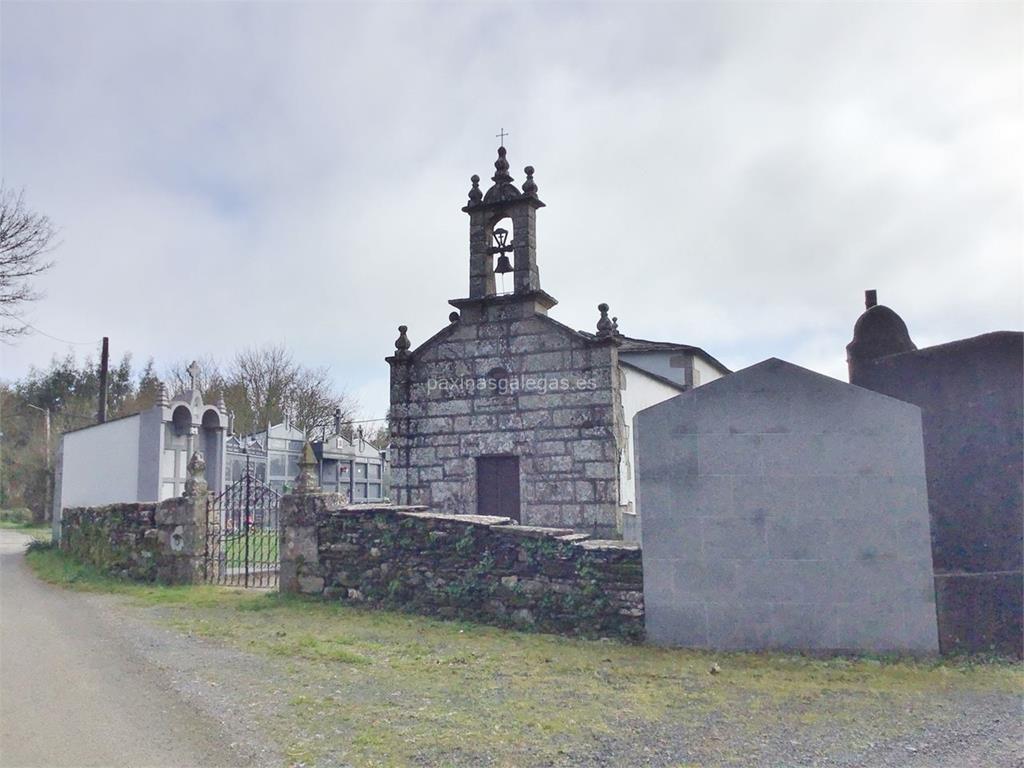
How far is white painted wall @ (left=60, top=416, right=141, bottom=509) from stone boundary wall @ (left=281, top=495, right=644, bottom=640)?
998cm

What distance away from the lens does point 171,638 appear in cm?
809

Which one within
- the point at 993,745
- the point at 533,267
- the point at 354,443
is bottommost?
the point at 993,745

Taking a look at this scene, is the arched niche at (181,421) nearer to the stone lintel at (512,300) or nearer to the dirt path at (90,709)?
the stone lintel at (512,300)

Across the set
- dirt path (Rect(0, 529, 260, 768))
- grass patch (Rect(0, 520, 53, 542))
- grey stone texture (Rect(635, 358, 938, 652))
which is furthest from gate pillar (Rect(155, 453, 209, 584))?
grass patch (Rect(0, 520, 53, 542))

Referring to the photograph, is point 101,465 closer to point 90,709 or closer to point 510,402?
point 510,402

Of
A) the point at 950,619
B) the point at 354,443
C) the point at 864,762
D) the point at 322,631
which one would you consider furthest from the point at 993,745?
the point at 354,443

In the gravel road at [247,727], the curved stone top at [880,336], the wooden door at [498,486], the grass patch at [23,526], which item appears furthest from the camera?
the grass patch at [23,526]

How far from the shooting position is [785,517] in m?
7.41

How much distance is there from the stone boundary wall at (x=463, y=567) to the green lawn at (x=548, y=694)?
0.31m

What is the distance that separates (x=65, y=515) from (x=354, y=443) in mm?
13261

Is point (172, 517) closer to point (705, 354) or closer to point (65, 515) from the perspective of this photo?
point (65, 515)

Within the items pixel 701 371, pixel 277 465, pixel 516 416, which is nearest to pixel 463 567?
pixel 516 416

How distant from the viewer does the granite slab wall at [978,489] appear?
6.98 meters

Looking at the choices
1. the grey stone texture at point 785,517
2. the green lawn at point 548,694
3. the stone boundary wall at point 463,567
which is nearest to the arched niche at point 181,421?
the stone boundary wall at point 463,567
